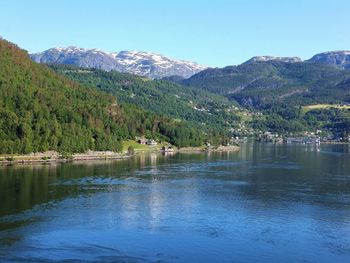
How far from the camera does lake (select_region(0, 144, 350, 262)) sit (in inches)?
1734

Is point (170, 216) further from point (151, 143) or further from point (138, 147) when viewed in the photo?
point (151, 143)

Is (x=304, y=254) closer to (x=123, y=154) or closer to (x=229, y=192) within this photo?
(x=229, y=192)

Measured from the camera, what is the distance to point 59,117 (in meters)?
139

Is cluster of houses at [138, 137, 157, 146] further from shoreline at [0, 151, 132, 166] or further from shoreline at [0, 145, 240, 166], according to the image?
shoreline at [0, 151, 132, 166]

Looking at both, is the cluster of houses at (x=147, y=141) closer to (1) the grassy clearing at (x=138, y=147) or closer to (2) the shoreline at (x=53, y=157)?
(1) the grassy clearing at (x=138, y=147)

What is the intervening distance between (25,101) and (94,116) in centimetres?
2271

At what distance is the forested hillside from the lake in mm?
20744

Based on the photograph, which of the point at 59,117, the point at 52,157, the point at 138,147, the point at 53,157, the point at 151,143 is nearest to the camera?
the point at 52,157

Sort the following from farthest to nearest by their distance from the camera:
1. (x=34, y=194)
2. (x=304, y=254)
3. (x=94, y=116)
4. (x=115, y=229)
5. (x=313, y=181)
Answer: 1. (x=94, y=116)
2. (x=313, y=181)
3. (x=34, y=194)
4. (x=115, y=229)
5. (x=304, y=254)

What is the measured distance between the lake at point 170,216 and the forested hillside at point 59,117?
68.1 ft

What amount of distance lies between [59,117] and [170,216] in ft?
286

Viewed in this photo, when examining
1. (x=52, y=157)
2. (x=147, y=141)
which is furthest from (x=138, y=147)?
(x=52, y=157)

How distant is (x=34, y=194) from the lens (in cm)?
6962

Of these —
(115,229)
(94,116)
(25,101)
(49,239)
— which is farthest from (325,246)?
(94,116)
